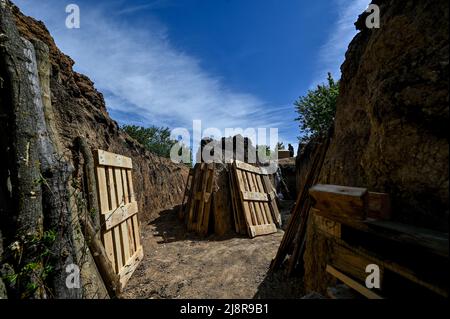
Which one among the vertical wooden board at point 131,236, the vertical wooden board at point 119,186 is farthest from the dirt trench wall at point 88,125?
A: the vertical wooden board at point 131,236

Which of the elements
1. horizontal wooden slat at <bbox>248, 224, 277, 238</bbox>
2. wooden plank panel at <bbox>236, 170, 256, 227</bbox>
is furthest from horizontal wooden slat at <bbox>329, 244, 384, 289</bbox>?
wooden plank panel at <bbox>236, 170, 256, 227</bbox>

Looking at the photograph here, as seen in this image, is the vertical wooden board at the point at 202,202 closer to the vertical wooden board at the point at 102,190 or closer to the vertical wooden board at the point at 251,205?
the vertical wooden board at the point at 251,205

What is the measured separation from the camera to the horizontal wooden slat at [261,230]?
6.41 meters

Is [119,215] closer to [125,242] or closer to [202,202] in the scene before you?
[125,242]

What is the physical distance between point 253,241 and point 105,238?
372 cm

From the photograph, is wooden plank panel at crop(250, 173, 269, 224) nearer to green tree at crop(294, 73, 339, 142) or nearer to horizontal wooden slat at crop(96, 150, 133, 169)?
horizontal wooden slat at crop(96, 150, 133, 169)

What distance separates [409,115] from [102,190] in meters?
3.71

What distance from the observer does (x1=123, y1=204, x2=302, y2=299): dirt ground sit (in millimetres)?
3660

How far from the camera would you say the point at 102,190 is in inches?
139

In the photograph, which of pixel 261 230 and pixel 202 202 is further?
pixel 202 202

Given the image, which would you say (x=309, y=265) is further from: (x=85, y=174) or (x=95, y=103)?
(x=95, y=103)

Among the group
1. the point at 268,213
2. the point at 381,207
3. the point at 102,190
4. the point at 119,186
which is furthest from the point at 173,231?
the point at 381,207

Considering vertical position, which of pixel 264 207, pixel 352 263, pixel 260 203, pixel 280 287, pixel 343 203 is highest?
pixel 343 203

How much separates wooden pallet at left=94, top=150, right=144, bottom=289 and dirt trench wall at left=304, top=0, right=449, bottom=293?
2.94 meters
